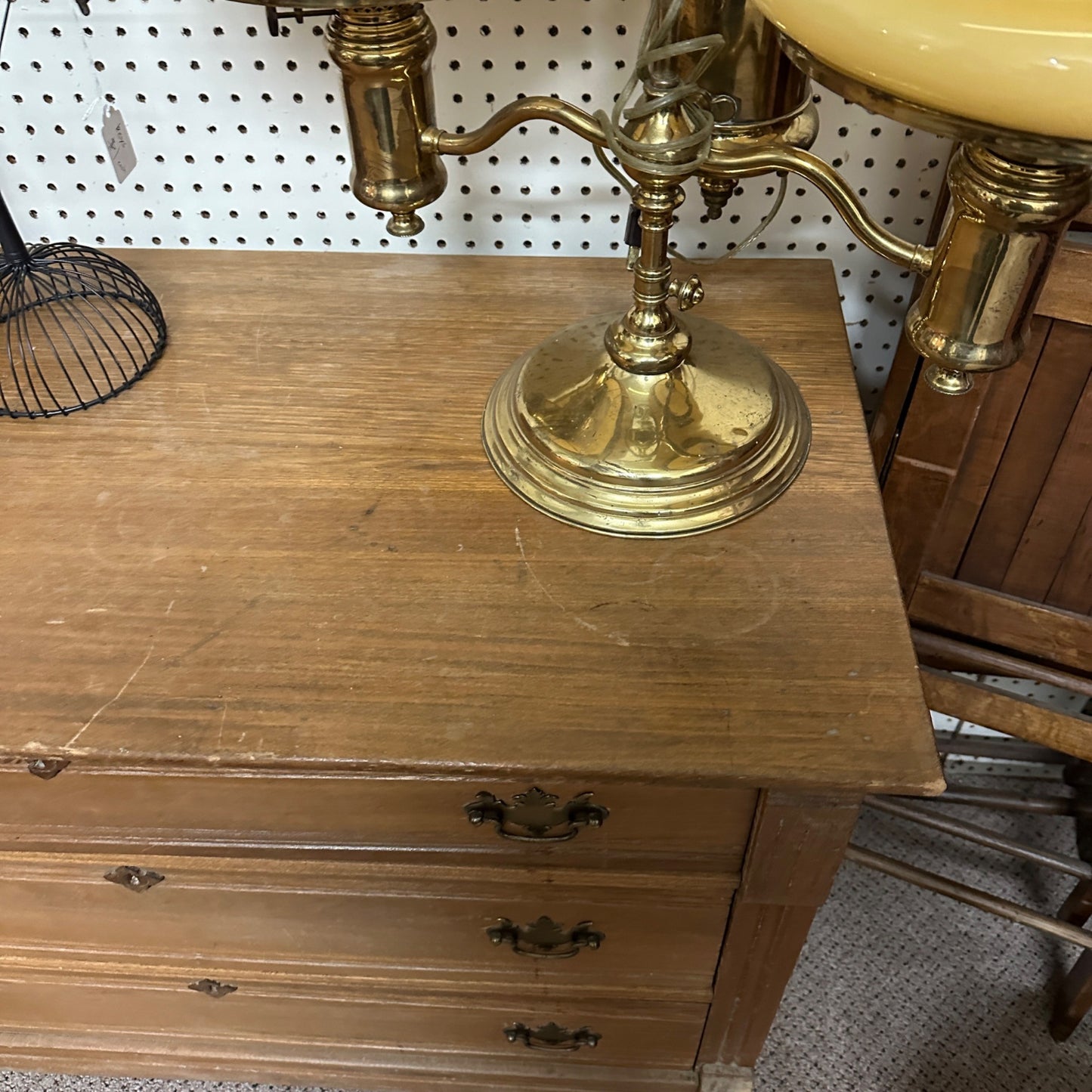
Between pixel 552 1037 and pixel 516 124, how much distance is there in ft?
2.75

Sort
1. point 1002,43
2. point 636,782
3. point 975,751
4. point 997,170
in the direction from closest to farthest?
point 1002,43
point 997,170
point 636,782
point 975,751

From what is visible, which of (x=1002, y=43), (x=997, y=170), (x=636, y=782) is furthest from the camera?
(x=636, y=782)

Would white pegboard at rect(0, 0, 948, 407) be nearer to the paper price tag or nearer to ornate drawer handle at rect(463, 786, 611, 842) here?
the paper price tag

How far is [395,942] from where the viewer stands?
0.84 meters

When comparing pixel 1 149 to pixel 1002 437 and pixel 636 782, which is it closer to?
pixel 636 782

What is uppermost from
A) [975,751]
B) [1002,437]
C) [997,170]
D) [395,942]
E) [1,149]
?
[997,170]

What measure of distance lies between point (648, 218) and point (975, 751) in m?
0.94

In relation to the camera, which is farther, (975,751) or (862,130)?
(975,751)

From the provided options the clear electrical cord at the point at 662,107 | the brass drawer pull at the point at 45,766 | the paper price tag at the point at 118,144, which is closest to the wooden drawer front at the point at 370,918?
the brass drawer pull at the point at 45,766

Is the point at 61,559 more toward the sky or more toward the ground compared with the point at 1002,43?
more toward the ground

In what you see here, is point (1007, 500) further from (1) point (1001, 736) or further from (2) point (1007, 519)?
(1) point (1001, 736)

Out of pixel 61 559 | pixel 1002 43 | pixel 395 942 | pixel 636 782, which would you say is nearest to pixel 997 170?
pixel 1002 43

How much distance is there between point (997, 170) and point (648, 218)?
0.77 ft

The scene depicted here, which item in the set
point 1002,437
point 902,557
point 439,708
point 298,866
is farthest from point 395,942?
point 1002,437
